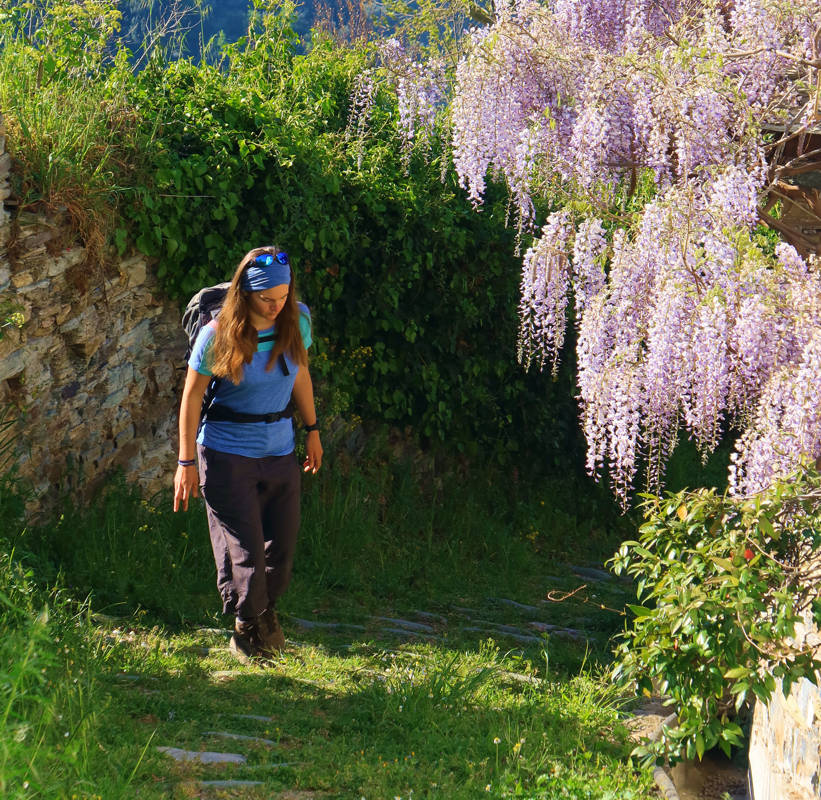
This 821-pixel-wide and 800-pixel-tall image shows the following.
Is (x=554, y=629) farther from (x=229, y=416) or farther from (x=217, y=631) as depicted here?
(x=229, y=416)

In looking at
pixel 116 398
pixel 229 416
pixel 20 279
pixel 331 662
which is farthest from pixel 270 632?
pixel 20 279

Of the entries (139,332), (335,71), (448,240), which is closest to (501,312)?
(448,240)

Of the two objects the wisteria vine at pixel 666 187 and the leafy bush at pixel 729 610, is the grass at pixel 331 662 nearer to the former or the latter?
the leafy bush at pixel 729 610

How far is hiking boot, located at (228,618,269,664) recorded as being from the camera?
14.0 feet

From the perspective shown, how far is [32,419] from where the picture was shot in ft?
16.2

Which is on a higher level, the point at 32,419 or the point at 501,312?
the point at 501,312

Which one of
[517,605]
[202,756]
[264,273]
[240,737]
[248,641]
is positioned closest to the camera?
[202,756]

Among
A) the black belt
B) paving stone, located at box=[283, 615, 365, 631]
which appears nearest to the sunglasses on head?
the black belt

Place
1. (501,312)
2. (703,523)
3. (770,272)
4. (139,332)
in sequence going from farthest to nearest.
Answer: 1. (501,312)
2. (139,332)
3. (770,272)
4. (703,523)

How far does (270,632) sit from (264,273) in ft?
5.46

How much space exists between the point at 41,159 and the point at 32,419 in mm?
1351

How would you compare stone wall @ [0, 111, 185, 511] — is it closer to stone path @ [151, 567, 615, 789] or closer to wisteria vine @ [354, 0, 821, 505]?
stone path @ [151, 567, 615, 789]

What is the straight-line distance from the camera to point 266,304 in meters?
3.95

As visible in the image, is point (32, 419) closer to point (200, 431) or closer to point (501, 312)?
point (200, 431)
